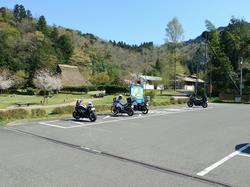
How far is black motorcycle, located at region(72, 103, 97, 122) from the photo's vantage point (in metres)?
15.0

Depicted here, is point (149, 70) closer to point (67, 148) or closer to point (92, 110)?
point (92, 110)

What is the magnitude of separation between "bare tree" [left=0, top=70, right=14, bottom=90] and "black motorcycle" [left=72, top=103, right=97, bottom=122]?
4156 cm

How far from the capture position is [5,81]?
180ft

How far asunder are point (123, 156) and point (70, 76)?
6137cm

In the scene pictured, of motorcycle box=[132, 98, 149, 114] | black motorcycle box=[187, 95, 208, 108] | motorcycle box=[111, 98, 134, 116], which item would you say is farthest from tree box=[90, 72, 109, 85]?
motorcycle box=[111, 98, 134, 116]

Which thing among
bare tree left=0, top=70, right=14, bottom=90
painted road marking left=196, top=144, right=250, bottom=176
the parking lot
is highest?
bare tree left=0, top=70, right=14, bottom=90

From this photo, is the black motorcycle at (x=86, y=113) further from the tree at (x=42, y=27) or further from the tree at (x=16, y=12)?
the tree at (x=16, y=12)

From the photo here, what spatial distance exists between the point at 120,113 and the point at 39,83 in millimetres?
30482

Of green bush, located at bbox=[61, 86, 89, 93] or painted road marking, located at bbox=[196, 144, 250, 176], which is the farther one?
green bush, located at bbox=[61, 86, 89, 93]

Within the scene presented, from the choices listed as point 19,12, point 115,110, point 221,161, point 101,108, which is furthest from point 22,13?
point 221,161

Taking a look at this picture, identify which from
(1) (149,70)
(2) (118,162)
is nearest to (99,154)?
(2) (118,162)

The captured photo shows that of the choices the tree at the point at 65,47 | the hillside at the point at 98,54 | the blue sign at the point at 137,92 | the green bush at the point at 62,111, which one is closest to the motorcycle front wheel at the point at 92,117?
the green bush at the point at 62,111

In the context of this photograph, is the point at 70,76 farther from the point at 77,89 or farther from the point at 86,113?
the point at 86,113

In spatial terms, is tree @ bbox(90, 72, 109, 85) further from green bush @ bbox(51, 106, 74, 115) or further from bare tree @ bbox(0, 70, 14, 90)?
green bush @ bbox(51, 106, 74, 115)
